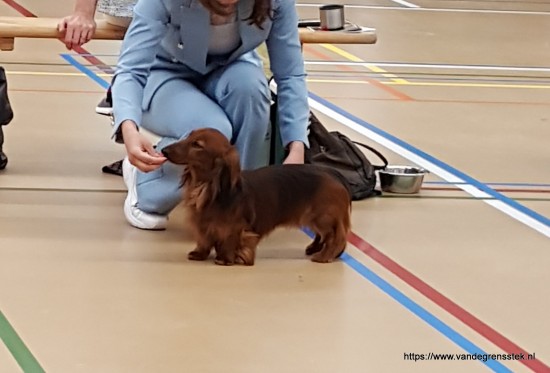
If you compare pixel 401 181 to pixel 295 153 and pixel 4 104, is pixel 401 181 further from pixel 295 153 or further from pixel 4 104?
pixel 4 104

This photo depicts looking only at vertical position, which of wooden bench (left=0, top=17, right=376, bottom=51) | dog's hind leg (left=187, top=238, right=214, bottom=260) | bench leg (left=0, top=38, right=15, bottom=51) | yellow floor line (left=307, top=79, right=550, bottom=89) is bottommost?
yellow floor line (left=307, top=79, right=550, bottom=89)

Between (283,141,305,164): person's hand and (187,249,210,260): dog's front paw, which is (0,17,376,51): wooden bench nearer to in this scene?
(283,141,305,164): person's hand

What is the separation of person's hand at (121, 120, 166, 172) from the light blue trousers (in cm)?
22

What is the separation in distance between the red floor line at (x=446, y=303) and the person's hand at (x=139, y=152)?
0.57 metres

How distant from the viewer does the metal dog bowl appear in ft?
10.5

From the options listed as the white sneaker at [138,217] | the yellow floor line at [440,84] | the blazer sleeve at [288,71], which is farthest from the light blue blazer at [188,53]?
the yellow floor line at [440,84]

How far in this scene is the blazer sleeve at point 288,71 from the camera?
110 inches

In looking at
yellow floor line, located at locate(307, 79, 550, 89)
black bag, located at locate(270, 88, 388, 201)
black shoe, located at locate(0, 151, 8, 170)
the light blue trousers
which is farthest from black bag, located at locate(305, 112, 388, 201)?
yellow floor line, located at locate(307, 79, 550, 89)

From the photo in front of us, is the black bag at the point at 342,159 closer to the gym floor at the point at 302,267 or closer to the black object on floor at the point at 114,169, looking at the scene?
the gym floor at the point at 302,267

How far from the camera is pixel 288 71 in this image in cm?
287

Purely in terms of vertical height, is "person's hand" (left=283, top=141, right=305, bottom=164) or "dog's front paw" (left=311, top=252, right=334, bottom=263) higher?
"person's hand" (left=283, top=141, right=305, bottom=164)

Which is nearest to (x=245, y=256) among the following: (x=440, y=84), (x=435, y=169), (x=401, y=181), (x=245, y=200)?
(x=245, y=200)

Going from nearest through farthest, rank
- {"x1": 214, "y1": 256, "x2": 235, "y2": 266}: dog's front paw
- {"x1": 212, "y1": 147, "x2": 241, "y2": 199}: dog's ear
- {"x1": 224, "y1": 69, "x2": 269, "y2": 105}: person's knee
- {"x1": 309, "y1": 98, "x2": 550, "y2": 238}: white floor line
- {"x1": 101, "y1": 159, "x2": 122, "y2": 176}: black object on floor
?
{"x1": 212, "y1": 147, "x2": 241, "y2": 199}: dog's ear, {"x1": 214, "y1": 256, "x2": 235, "y2": 266}: dog's front paw, {"x1": 224, "y1": 69, "x2": 269, "y2": 105}: person's knee, {"x1": 309, "y1": 98, "x2": 550, "y2": 238}: white floor line, {"x1": 101, "y1": 159, "x2": 122, "y2": 176}: black object on floor

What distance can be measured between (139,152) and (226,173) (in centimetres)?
21
